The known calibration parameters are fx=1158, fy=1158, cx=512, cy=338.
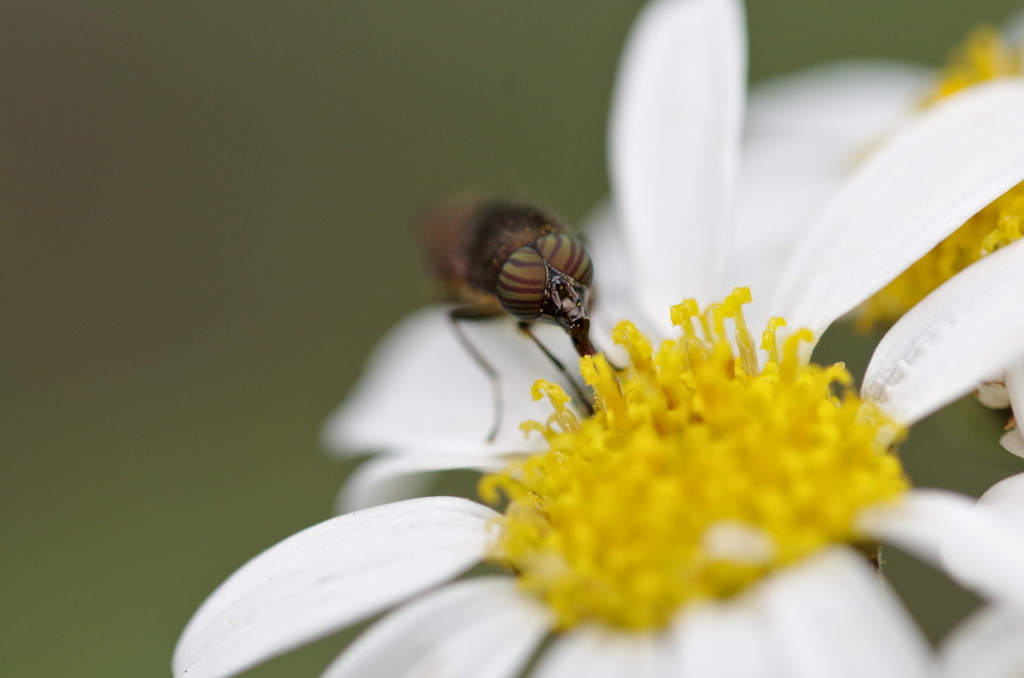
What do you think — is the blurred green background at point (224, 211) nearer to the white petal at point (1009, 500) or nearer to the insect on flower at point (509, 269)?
the insect on flower at point (509, 269)

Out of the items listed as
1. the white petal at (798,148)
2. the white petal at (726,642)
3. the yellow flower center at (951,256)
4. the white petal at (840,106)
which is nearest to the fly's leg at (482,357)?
the white petal at (798,148)

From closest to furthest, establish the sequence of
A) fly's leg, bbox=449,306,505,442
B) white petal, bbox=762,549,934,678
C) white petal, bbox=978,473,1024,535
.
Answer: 1. white petal, bbox=762,549,934,678
2. white petal, bbox=978,473,1024,535
3. fly's leg, bbox=449,306,505,442

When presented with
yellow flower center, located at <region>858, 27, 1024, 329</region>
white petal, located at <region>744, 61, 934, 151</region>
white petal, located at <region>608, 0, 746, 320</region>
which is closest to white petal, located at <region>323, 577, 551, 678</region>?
white petal, located at <region>608, 0, 746, 320</region>

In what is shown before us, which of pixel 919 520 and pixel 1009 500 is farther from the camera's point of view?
pixel 1009 500

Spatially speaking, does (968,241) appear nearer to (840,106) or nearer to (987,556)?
(987,556)

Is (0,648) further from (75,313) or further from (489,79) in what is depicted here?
(489,79)

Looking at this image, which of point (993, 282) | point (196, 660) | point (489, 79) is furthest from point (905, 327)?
point (489, 79)

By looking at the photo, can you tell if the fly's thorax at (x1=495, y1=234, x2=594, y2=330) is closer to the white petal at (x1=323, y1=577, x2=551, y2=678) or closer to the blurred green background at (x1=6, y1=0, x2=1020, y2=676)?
the white petal at (x1=323, y1=577, x2=551, y2=678)

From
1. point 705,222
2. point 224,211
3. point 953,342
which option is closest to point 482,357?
point 705,222
